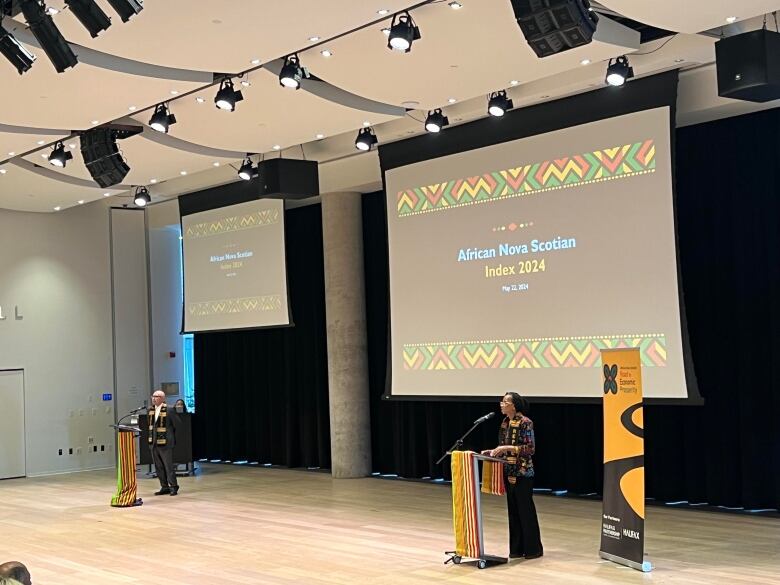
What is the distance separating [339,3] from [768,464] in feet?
20.3

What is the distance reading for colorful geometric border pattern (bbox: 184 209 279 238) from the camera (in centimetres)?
1448

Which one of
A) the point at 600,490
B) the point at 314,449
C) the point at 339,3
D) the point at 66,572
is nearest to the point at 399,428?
the point at 314,449

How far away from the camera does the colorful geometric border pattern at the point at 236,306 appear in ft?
47.5

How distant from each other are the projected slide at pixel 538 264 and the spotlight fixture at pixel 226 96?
3.13 m

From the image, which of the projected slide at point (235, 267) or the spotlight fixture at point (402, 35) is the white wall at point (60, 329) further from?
the spotlight fixture at point (402, 35)

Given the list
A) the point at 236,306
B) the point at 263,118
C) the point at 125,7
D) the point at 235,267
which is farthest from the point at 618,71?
the point at 236,306

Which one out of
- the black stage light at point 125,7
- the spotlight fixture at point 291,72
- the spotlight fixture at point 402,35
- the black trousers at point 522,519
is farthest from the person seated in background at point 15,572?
the spotlight fixture at point 291,72

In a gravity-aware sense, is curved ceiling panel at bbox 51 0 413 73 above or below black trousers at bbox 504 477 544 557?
above

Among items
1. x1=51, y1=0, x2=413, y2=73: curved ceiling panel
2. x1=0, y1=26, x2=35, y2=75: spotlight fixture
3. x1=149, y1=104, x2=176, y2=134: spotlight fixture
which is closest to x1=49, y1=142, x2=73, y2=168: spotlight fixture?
x1=149, y1=104, x2=176, y2=134: spotlight fixture

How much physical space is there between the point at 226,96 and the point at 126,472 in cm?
519

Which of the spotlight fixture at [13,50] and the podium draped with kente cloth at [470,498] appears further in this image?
the podium draped with kente cloth at [470,498]

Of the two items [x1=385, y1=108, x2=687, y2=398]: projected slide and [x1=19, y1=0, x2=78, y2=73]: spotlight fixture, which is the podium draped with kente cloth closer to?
[x1=385, y1=108, x2=687, y2=398]: projected slide

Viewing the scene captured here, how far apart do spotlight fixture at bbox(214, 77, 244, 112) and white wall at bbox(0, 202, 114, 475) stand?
26.7ft

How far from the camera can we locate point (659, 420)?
10961 millimetres
